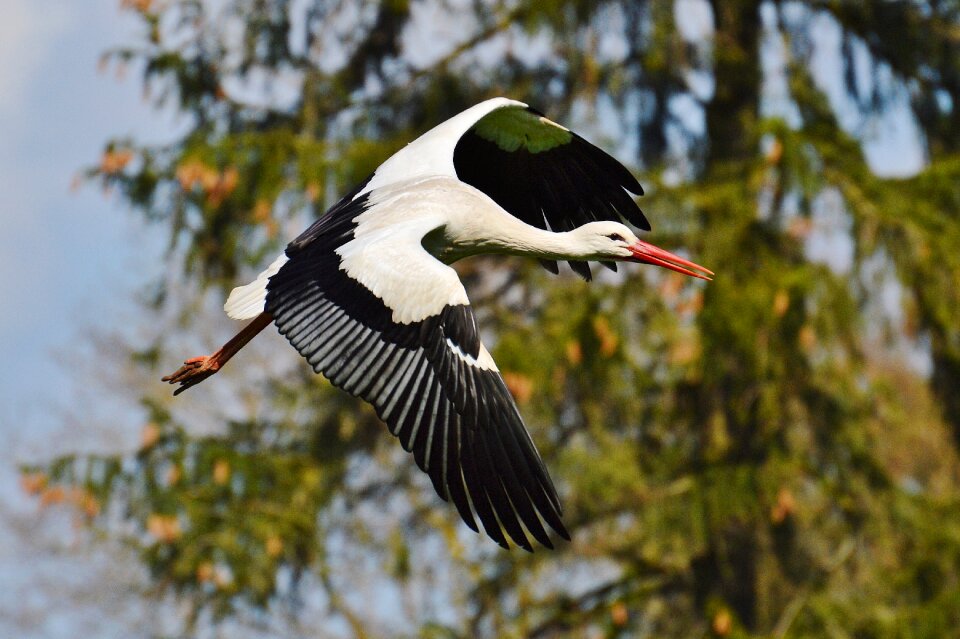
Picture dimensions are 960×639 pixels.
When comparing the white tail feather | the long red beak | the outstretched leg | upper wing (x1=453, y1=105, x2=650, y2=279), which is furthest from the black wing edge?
upper wing (x1=453, y1=105, x2=650, y2=279)

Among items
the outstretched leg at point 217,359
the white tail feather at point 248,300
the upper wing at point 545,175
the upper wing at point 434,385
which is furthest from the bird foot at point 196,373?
A: the upper wing at point 545,175

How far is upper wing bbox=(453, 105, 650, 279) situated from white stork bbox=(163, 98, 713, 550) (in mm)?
360

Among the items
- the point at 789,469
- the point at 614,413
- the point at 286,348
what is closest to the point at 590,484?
the point at 614,413

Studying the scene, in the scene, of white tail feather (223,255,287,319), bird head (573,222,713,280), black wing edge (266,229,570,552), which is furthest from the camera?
bird head (573,222,713,280)

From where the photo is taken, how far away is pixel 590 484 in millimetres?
11414

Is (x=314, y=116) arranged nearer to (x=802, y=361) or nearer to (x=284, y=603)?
(x=284, y=603)

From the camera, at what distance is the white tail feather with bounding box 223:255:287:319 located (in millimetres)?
5496

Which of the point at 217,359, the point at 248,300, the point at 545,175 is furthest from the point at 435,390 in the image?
the point at 545,175

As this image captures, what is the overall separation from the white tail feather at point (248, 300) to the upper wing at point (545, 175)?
157cm

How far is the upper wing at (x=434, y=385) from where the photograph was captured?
15.9ft

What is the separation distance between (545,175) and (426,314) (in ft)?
6.69

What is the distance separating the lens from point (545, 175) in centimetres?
702

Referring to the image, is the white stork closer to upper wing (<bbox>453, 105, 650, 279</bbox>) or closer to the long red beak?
the long red beak

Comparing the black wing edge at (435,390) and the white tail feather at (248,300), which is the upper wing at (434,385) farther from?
the white tail feather at (248,300)
